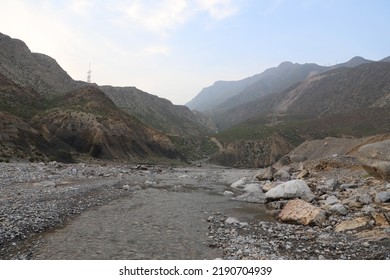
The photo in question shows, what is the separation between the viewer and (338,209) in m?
17.5

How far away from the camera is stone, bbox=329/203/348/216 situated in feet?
56.7

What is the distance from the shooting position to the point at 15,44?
114062 mm

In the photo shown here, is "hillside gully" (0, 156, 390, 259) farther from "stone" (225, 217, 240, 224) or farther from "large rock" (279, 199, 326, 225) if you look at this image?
"large rock" (279, 199, 326, 225)

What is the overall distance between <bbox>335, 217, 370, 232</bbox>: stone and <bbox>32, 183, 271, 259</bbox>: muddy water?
4718 millimetres

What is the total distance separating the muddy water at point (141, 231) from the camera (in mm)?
12195

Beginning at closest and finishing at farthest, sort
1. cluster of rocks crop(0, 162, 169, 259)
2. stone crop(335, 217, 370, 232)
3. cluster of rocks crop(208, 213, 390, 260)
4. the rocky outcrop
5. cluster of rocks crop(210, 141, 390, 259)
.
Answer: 1. cluster of rocks crop(208, 213, 390, 260)
2. cluster of rocks crop(0, 162, 169, 259)
3. cluster of rocks crop(210, 141, 390, 259)
4. stone crop(335, 217, 370, 232)
5. the rocky outcrop

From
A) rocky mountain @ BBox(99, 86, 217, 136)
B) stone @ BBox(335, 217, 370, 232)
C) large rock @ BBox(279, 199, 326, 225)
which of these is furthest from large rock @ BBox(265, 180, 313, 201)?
rocky mountain @ BBox(99, 86, 217, 136)

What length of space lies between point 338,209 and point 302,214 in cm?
199

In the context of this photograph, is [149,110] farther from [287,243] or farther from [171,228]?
[287,243]

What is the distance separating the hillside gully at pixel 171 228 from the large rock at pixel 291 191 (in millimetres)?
514

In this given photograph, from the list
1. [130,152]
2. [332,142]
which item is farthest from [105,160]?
[332,142]

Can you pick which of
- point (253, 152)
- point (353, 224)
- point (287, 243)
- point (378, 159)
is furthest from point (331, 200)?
point (253, 152)
